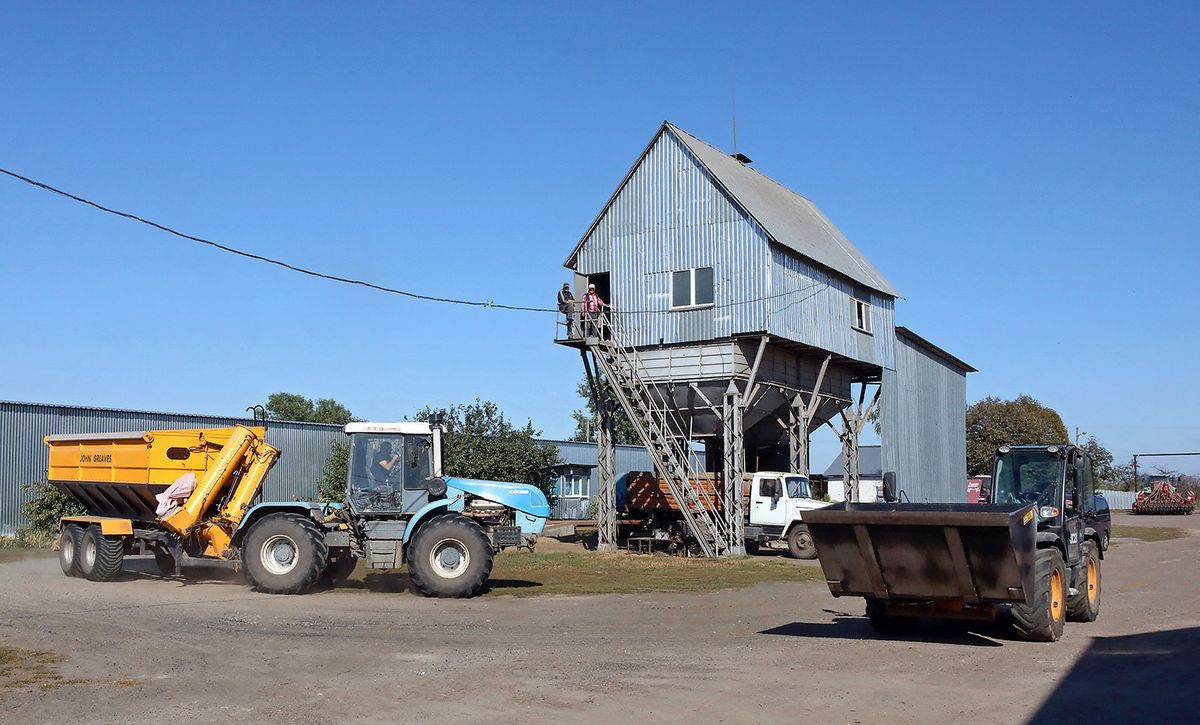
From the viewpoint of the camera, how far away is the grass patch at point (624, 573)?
20.4 m

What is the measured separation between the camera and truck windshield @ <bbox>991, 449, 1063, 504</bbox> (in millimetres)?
15531

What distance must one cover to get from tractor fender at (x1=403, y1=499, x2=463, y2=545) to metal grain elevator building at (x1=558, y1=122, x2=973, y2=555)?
10.5 metres

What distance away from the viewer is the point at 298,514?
62.1 feet

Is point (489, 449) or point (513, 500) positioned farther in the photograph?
point (489, 449)

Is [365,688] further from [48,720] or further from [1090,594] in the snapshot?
[1090,594]

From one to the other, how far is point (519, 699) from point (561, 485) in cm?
4139

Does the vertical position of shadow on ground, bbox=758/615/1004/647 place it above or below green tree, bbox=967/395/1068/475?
below

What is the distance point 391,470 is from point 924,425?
28781 millimetres

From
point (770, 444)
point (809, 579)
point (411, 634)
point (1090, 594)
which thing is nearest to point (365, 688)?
point (411, 634)

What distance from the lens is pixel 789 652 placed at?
12.4 m

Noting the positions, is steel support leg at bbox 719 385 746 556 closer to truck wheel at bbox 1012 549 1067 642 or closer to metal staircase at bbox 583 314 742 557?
metal staircase at bbox 583 314 742 557

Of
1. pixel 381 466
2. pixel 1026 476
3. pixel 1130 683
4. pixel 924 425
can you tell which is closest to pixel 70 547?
pixel 381 466

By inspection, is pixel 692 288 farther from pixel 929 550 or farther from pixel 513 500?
pixel 929 550

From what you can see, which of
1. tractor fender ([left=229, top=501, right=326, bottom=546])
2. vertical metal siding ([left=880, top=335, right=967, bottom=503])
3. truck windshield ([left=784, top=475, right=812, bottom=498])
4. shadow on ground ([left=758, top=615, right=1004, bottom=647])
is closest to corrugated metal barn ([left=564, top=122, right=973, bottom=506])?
truck windshield ([left=784, top=475, right=812, bottom=498])
